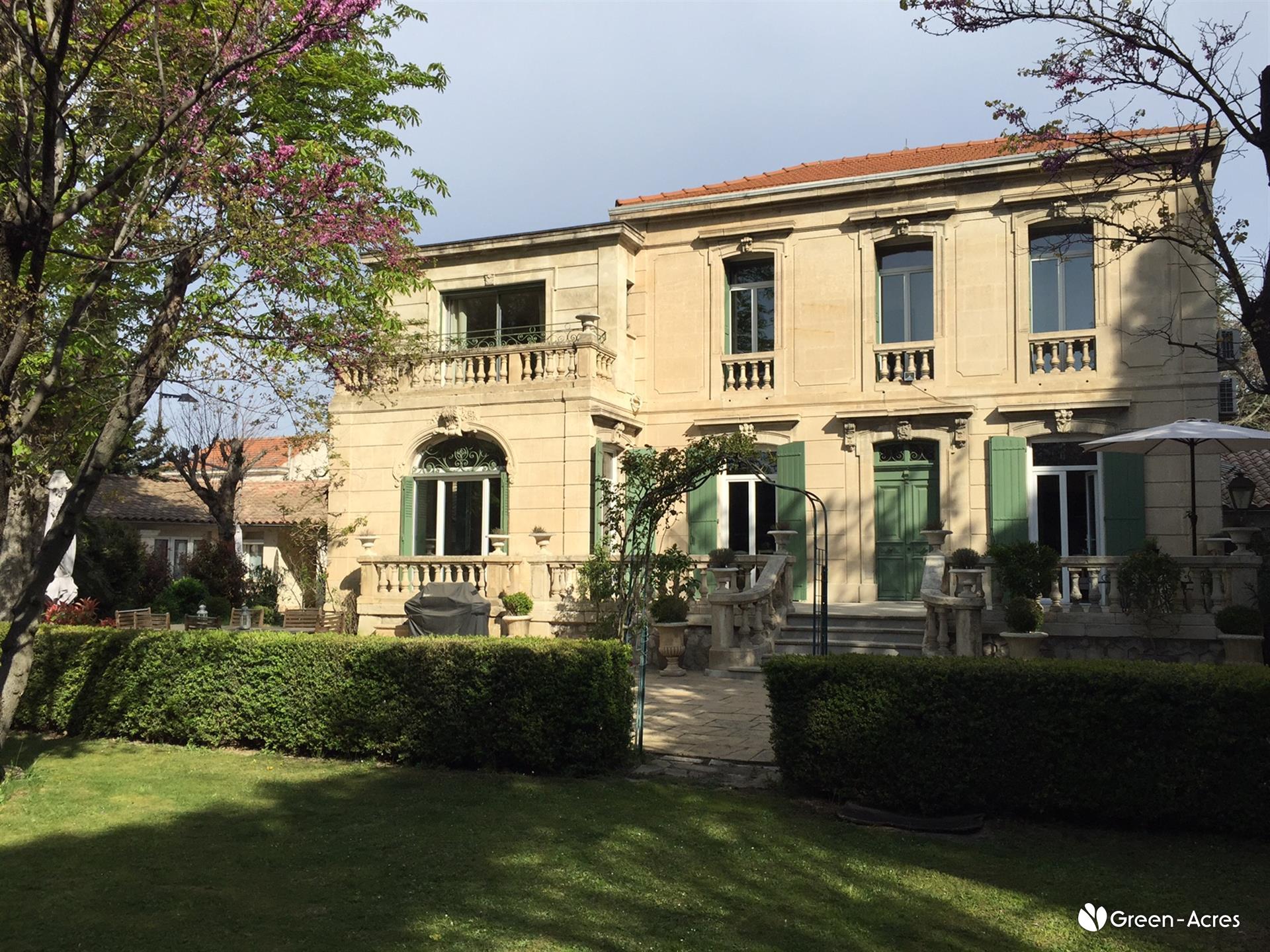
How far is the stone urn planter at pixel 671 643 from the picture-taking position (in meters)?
14.8

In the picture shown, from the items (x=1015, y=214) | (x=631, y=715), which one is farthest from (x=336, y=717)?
(x=1015, y=214)

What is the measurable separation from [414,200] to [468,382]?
3977 mm

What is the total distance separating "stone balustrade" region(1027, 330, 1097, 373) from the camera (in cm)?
1603

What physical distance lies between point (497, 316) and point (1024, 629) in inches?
467

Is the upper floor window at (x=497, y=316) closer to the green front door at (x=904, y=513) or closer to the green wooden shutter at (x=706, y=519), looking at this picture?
the green wooden shutter at (x=706, y=519)

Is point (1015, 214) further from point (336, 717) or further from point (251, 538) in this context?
point (251, 538)

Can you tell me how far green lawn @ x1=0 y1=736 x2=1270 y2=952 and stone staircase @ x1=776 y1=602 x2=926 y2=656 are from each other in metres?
6.81

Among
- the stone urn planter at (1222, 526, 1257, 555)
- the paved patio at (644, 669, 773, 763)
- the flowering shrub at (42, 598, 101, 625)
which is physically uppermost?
the stone urn planter at (1222, 526, 1257, 555)

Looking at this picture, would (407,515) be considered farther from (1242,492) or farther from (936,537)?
(1242,492)

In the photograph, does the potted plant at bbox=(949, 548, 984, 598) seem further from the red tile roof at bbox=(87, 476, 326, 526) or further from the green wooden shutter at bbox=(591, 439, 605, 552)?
the red tile roof at bbox=(87, 476, 326, 526)

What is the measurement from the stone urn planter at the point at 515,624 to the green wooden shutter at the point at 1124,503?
9399mm

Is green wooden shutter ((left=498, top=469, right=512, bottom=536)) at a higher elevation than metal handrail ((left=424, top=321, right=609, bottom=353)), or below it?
below

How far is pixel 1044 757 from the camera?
22.6 feet

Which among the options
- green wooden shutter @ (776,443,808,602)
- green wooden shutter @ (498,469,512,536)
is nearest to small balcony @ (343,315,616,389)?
green wooden shutter @ (498,469,512,536)
